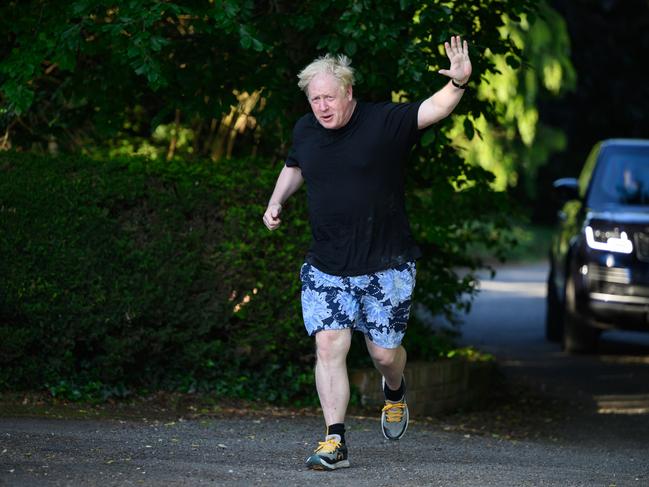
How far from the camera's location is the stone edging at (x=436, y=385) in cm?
895

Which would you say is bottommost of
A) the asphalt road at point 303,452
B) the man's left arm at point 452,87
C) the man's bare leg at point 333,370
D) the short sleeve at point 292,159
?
the asphalt road at point 303,452

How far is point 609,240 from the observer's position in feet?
38.7

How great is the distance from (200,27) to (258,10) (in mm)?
967

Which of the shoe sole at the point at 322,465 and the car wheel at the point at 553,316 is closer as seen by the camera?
the shoe sole at the point at 322,465

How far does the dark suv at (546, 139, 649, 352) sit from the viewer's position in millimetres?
11680

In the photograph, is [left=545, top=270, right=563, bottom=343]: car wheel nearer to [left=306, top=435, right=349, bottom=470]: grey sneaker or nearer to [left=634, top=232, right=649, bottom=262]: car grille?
[left=634, top=232, right=649, bottom=262]: car grille

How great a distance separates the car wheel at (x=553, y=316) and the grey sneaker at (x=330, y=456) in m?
7.86

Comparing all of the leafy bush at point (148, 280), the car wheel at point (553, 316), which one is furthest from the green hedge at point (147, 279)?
the car wheel at point (553, 316)

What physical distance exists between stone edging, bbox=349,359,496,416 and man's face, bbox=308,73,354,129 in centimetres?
295

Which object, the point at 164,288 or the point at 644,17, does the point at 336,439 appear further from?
the point at 644,17

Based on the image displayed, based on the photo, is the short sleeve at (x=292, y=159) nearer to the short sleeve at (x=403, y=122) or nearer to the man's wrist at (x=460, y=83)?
the short sleeve at (x=403, y=122)

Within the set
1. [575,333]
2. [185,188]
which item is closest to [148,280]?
[185,188]

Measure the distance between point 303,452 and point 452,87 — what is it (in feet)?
6.52

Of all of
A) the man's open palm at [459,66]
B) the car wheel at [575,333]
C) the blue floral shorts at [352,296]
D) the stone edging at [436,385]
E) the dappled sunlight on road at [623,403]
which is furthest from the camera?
the car wheel at [575,333]
